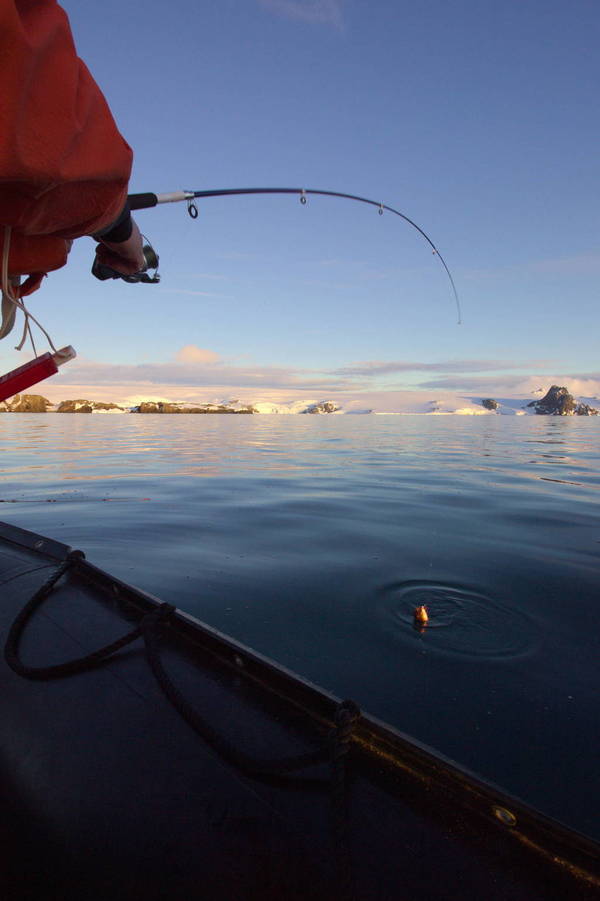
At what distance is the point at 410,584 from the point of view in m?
4.72

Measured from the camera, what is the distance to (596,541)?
6.33 metres

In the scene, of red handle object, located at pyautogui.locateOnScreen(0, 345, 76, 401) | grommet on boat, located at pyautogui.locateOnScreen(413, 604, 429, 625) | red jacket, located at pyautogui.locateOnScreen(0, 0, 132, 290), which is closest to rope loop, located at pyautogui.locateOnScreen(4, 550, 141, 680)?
red handle object, located at pyautogui.locateOnScreen(0, 345, 76, 401)

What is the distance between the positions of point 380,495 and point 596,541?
4.35m

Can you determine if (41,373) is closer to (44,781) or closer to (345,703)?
(44,781)

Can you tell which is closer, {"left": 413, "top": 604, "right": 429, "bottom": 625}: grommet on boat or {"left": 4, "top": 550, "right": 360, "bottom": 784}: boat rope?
{"left": 4, "top": 550, "right": 360, "bottom": 784}: boat rope

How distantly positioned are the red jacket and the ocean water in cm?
299

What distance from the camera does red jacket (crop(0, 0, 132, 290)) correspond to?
112 centimetres

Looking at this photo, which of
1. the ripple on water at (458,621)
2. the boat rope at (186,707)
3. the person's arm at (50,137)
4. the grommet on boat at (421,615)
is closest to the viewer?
the person's arm at (50,137)

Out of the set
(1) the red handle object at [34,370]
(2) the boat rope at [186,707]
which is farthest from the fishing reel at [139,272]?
(2) the boat rope at [186,707]

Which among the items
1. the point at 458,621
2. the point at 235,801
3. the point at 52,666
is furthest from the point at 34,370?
the point at 458,621

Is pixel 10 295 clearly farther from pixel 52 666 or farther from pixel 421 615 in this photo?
pixel 421 615

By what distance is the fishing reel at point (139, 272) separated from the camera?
2.67m

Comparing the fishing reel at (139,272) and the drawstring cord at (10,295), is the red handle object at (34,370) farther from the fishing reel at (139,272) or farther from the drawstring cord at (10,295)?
the fishing reel at (139,272)

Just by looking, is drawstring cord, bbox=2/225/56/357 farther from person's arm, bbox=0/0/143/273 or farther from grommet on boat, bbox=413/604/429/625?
grommet on boat, bbox=413/604/429/625
